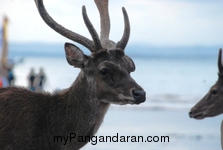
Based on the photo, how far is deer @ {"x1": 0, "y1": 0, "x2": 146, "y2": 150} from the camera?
7234mm

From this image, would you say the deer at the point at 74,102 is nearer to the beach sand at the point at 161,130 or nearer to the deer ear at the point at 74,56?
the deer ear at the point at 74,56

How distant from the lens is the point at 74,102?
7477 mm

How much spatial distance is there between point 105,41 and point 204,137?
725 cm

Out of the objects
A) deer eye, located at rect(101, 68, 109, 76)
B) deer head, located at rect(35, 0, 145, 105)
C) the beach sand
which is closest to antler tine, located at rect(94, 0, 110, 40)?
deer head, located at rect(35, 0, 145, 105)

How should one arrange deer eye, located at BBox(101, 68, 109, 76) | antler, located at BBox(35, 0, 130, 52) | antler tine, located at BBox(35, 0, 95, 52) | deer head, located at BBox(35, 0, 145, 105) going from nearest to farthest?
deer head, located at BBox(35, 0, 145, 105)
deer eye, located at BBox(101, 68, 109, 76)
antler, located at BBox(35, 0, 130, 52)
antler tine, located at BBox(35, 0, 95, 52)

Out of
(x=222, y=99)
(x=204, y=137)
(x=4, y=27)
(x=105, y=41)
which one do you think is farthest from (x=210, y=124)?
(x=105, y=41)

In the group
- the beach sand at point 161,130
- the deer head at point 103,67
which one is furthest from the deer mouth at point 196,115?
the beach sand at point 161,130

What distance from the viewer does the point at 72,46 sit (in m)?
7.37

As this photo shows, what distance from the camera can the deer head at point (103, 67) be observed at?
7.20m

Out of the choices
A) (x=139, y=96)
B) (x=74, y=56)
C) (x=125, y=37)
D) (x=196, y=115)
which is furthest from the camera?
(x=196, y=115)

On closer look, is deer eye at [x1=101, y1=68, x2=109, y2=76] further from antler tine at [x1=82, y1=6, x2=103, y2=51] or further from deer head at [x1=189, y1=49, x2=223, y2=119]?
deer head at [x1=189, y1=49, x2=223, y2=119]

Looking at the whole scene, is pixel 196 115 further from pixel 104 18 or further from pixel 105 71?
pixel 105 71

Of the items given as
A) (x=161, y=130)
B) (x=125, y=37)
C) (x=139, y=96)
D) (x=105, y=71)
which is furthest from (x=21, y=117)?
(x=161, y=130)

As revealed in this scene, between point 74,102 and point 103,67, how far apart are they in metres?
0.48
